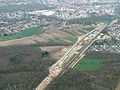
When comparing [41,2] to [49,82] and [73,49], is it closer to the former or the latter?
[73,49]

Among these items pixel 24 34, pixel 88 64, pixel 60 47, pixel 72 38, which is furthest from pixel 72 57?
pixel 24 34

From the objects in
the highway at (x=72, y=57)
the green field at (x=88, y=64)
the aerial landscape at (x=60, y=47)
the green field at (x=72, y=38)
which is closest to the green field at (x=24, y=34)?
the aerial landscape at (x=60, y=47)

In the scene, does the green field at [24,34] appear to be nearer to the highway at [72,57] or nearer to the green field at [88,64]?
the highway at [72,57]

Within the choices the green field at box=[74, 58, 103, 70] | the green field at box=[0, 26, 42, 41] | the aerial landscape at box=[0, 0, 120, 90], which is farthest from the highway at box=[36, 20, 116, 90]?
the green field at box=[0, 26, 42, 41]

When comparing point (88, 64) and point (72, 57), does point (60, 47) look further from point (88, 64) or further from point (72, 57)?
point (88, 64)

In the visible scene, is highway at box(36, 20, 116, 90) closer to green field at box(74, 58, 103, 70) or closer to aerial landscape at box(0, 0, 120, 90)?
aerial landscape at box(0, 0, 120, 90)

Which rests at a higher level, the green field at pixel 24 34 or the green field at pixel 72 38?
the green field at pixel 72 38
